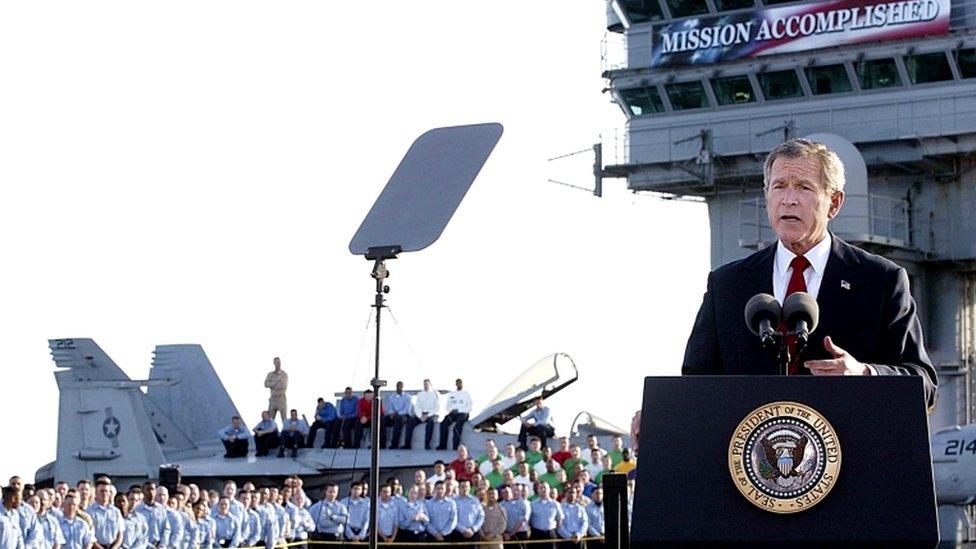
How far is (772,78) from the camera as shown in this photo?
124 ft

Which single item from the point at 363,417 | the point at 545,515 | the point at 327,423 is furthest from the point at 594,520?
the point at 327,423

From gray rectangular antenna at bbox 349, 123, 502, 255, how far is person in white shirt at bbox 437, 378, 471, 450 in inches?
866

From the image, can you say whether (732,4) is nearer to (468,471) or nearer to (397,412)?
(397,412)

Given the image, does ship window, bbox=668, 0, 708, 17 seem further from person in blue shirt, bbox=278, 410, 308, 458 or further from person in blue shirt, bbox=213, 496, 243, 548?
person in blue shirt, bbox=213, 496, 243, 548

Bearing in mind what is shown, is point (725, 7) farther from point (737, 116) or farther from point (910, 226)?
point (910, 226)

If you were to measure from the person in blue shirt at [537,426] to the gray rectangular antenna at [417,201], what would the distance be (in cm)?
1978

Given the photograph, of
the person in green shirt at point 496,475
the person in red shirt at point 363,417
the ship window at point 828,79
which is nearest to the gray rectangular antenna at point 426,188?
the person in green shirt at point 496,475

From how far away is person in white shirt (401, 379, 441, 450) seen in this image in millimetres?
33375

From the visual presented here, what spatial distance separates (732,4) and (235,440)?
46.5 ft

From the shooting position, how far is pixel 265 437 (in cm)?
3609

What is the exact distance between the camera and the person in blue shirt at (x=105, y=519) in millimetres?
19375

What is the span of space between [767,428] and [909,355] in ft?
2.71

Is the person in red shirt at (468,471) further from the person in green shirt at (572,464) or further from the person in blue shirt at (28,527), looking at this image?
the person in blue shirt at (28,527)

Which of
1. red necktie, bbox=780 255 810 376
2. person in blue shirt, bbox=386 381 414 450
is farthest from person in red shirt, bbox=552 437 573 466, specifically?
red necktie, bbox=780 255 810 376
